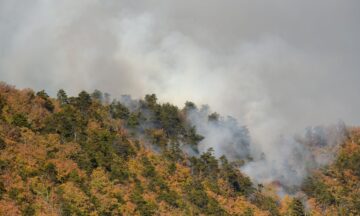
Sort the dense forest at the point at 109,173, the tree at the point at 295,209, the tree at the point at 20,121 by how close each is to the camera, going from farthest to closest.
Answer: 1. the tree at the point at 295,209
2. the tree at the point at 20,121
3. the dense forest at the point at 109,173

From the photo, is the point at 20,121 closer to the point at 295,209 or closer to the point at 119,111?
the point at 119,111

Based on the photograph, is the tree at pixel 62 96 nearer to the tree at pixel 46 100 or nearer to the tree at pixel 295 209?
the tree at pixel 46 100

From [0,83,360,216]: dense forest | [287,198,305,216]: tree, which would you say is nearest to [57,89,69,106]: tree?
[0,83,360,216]: dense forest

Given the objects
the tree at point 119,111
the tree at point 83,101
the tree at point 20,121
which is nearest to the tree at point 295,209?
the tree at point 119,111

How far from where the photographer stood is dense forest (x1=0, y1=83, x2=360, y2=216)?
117 metres

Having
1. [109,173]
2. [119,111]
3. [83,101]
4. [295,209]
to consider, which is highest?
[119,111]

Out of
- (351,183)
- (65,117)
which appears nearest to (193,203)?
(65,117)

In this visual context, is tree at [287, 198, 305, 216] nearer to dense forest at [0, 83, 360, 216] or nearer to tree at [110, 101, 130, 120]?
dense forest at [0, 83, 360, 216]

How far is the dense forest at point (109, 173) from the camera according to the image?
117125mm

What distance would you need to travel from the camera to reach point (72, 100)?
17650cm

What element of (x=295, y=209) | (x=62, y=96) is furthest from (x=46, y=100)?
(x=295, y=209)

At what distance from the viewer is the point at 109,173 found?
142 meters

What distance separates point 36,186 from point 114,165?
31.3 m

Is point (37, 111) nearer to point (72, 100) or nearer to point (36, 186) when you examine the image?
point (72, 100)
